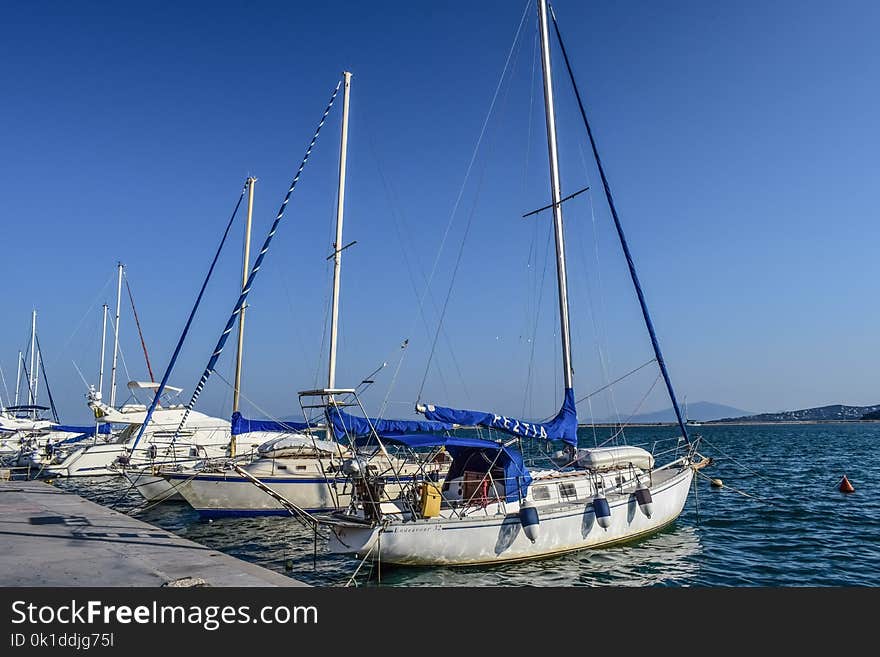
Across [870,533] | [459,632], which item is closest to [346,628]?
[459,632]

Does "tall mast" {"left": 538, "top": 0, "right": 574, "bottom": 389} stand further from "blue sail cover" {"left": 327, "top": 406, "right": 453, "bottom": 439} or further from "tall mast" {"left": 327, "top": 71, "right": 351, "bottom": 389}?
"tall mast" {"left": 327, "top": 71, "right": 351, "bottom": 389}

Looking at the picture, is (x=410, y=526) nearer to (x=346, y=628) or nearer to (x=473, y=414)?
(x=473, y=414)

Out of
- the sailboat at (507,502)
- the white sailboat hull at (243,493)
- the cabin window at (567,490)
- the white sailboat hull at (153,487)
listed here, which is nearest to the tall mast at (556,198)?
the sailboat at (507,502)

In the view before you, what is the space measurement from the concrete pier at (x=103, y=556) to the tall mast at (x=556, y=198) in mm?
12031

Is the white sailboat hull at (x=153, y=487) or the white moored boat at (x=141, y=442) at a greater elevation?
the white moored boat at (x=141, y=442)

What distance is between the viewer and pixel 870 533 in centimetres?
1839

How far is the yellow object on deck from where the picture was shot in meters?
14.6

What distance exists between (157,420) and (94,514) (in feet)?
65.5

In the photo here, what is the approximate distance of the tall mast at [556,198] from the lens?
20.2 metres

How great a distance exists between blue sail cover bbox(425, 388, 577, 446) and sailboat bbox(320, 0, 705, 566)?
0.03 m

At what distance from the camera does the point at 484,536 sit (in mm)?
14641

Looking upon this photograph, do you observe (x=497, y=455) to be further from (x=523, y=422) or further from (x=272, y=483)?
(x=272, y=483)

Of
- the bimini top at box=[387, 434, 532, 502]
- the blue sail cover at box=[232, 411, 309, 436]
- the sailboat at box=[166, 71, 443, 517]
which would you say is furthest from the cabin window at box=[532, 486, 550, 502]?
the blue sail cover at box=[232, 411, 309, 436]

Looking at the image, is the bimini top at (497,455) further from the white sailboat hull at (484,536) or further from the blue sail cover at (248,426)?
the blue sail cover at (248,426)
